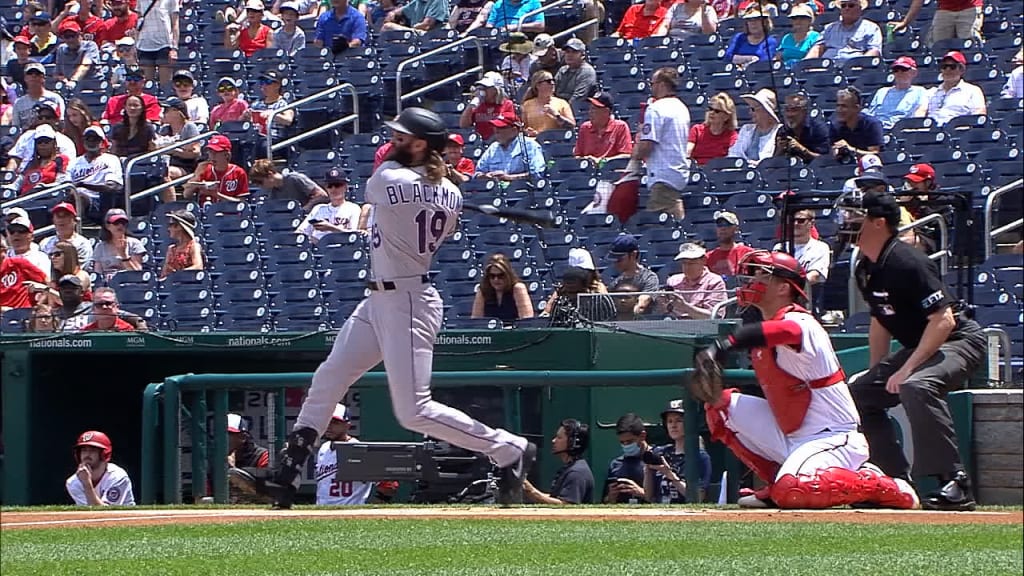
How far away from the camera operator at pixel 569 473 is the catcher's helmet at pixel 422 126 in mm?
2695

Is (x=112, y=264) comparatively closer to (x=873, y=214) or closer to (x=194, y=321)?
(x=194, y=321)

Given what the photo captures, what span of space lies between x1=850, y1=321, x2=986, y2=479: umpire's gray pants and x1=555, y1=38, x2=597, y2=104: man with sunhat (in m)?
6.75

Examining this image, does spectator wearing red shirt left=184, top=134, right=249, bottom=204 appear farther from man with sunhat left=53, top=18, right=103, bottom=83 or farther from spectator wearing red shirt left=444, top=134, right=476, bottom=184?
man with sunhat left=53, top=18, right=103, bottom=83

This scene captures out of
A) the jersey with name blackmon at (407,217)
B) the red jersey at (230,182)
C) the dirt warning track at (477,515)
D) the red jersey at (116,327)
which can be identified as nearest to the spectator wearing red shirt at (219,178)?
the red jersey at (230,182)

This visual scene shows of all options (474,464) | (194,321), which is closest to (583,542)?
(474,464)

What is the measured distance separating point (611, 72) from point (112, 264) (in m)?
3.95

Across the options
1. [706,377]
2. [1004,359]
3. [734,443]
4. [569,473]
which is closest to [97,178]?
→ [569,473]

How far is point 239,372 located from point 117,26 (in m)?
8.09

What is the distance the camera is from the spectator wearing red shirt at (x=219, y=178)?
13977mm

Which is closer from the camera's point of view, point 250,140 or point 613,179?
point 613,179

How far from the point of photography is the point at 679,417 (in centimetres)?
851

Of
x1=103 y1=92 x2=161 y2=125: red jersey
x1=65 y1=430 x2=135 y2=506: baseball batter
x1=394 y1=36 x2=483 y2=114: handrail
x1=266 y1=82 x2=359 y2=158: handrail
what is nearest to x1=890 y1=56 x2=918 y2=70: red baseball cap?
Result: x1=394 y1=36 x2=483 y2=114: handrail

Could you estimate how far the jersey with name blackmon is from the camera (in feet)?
18.4

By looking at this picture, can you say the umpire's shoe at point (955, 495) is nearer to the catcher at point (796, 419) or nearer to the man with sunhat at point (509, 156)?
the catcher at point (796, 419)
